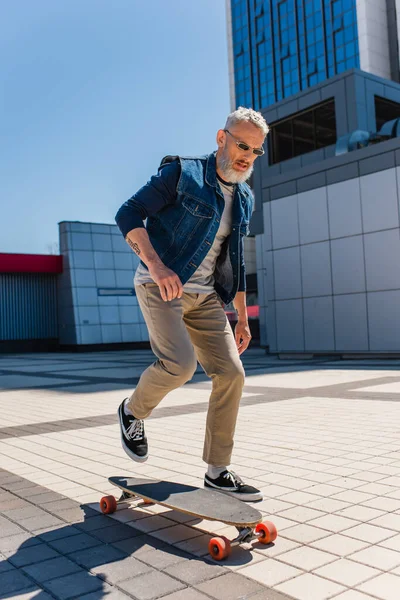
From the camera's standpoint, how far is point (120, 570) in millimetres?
2682

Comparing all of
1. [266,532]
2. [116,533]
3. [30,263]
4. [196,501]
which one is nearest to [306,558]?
[266,532]

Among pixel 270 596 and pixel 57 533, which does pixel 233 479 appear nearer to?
pixel 57 533

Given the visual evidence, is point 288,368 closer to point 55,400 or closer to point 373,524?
point 55,400

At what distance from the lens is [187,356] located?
10.9ft

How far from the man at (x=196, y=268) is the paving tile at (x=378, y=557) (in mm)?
744

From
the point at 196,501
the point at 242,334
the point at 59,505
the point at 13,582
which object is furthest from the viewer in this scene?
the point at 242,334

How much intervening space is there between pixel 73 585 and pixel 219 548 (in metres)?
0.65

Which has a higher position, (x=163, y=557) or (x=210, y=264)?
Answer: (x=210, y=264)

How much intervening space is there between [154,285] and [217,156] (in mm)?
839

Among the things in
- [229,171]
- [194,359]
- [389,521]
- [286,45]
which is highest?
[286,45]

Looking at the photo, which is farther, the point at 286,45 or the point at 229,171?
the point at 286,45

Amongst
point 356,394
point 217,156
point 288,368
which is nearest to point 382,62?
point 288,368

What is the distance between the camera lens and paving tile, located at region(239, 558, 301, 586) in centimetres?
253

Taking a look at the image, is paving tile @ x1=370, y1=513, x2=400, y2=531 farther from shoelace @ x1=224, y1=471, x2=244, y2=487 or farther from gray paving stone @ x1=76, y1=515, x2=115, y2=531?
gray paving stone @ x1=76, y1=515, x2=115, y2=531
